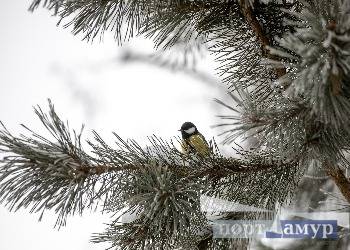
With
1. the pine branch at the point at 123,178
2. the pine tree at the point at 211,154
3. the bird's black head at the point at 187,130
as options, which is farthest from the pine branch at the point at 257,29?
the bird's black head at the point at 187,130

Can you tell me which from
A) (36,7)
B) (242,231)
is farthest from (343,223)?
(36,7)

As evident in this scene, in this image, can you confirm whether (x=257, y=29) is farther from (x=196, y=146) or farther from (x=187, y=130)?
(x=187, y=130)

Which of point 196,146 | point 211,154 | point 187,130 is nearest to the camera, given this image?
point 211,154

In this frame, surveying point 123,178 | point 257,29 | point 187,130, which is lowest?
point 123,178

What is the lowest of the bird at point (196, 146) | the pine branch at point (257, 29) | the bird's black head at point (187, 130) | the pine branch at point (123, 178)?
the pine branch at point (123, 178)

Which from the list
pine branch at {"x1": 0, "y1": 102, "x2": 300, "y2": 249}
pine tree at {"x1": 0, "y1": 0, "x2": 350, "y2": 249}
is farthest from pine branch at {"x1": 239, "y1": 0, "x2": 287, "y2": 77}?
pine branch at {"x1": 0, "y1": 102, "x2": 300, "y2": 249}

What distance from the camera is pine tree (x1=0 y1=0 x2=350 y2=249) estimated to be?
0.80 metres

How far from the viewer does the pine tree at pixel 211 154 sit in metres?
0.80

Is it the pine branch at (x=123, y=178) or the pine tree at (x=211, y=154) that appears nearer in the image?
the pine tree at (x=211, y=154)

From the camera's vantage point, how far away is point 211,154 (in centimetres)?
118

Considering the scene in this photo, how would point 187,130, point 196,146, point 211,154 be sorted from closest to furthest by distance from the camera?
point 211,154
point 196,146
point 187,130

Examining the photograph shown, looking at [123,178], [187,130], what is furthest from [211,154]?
[187,130]

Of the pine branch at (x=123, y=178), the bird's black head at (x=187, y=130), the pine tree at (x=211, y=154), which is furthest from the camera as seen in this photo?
the bird's black head at (x=187, y=130)

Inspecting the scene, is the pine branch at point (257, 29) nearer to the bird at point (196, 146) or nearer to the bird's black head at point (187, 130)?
the bird at point (196, 146)
